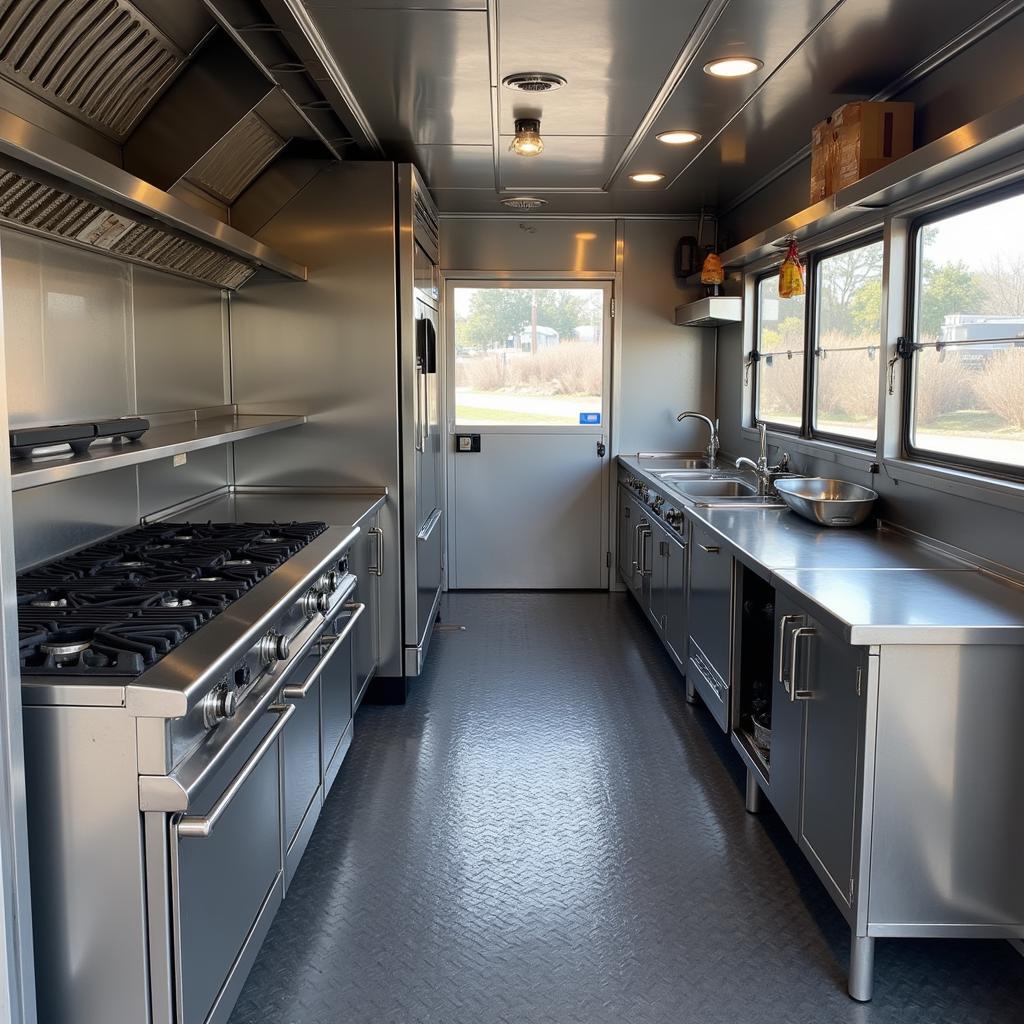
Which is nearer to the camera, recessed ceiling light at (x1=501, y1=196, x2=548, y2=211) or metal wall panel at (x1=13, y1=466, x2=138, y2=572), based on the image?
metal wall panel at (x1=13, y1=466, x2=138, y2=572)

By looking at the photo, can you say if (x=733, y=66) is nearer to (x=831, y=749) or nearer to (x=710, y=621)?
(x=710, y=621)

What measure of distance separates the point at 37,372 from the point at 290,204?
1727mm

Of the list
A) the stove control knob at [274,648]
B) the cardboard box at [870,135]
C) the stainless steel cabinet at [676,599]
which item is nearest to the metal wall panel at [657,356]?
the stainless steel cabinet at [676,599]

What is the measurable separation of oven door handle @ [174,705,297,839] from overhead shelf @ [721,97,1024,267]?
A: 2.09 meters

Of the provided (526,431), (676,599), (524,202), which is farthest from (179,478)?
(526,431)

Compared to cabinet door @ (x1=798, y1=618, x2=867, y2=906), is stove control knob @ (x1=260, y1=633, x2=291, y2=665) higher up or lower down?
higher up

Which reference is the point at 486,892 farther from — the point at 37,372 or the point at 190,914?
the point at 37,372

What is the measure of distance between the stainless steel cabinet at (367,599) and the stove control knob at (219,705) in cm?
154

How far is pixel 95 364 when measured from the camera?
9.23 feet

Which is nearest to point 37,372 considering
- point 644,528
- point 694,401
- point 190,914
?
point 190,914

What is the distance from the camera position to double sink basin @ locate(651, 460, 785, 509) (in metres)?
3.97

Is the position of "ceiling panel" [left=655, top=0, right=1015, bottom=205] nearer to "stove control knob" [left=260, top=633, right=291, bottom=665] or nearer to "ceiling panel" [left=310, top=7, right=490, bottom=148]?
"ceiling panel" [left=310, top=7, right=490, bottom=148]

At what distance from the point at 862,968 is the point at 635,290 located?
4459 millimetres

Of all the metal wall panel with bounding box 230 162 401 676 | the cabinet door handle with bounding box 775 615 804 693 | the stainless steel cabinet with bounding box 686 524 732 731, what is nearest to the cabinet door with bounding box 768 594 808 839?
the cabinet door handle with bounding box 775 615 804 693
